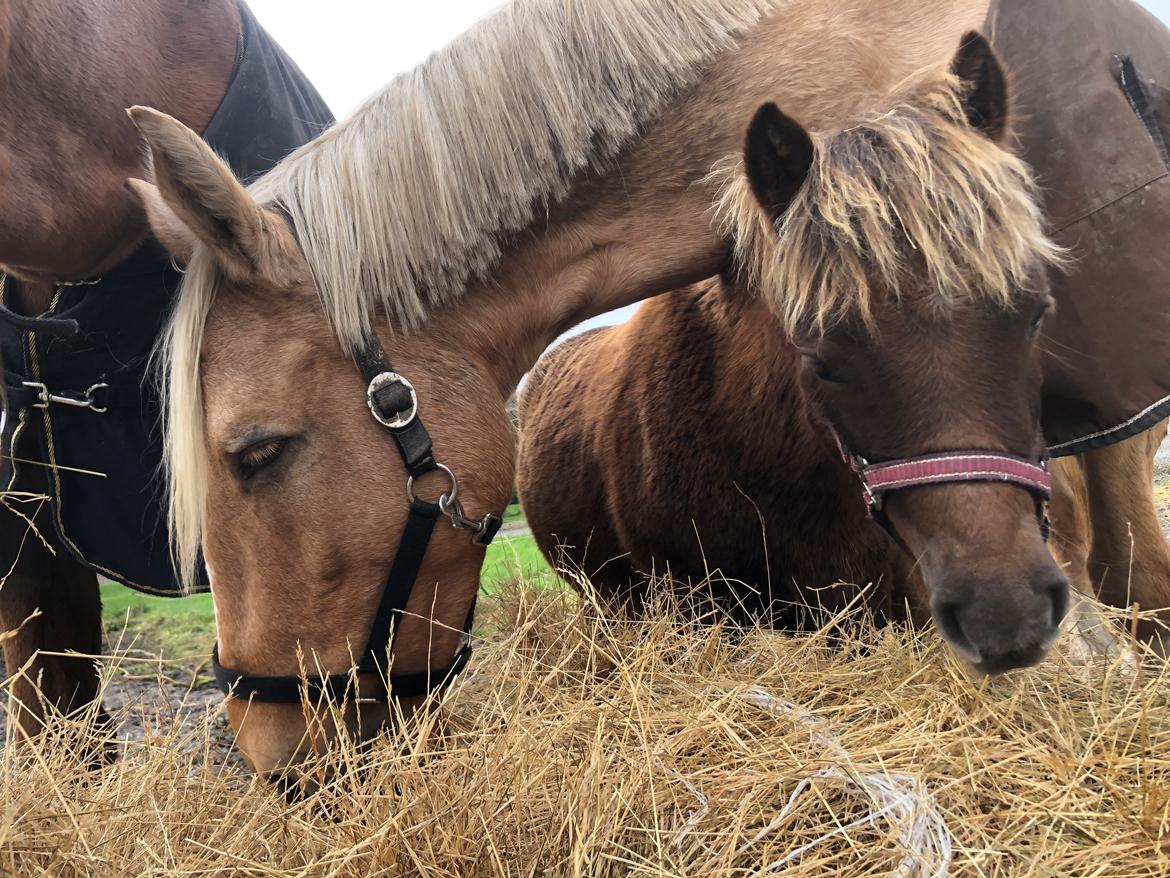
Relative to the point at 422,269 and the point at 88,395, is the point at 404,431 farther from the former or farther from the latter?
the point at 88,395

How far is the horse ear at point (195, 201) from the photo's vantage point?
155 centimetres

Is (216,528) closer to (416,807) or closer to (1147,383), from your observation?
(416,807)

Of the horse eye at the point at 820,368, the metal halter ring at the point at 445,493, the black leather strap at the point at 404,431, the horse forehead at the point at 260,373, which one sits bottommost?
the horse eye at the point at 820,368

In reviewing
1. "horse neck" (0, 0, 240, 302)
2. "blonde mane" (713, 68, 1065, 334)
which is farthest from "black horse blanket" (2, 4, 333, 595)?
"blonde mane" (713, 68, 1065, 334)

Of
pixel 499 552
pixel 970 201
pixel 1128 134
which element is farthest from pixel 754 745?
pixel 499 552

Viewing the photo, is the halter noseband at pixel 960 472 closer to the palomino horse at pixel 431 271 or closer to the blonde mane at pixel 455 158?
the palomino horse at pixel 431 271

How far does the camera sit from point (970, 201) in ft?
5.07

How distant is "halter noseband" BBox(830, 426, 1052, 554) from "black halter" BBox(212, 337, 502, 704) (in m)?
0.86

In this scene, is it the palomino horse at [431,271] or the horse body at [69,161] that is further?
the horse body at [69,161]

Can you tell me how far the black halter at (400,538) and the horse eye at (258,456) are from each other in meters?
0.21

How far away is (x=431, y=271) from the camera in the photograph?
180 cm

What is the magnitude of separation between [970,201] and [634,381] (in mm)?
1374

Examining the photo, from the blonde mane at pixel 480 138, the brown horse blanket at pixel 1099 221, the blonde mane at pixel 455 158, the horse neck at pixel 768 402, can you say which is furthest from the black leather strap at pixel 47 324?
the brown horse blanket at pixel 1099 221

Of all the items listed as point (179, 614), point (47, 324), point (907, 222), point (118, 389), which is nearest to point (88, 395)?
point (118, 389)
